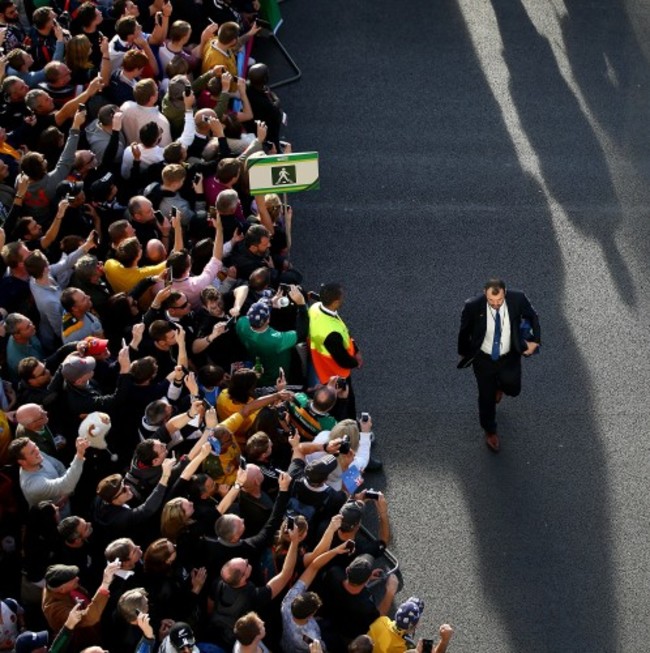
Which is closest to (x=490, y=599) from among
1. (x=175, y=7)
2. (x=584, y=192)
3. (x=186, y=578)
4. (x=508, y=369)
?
(x=508, y=369)

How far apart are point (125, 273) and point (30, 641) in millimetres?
3257

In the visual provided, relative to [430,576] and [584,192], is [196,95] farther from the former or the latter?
[430,576]

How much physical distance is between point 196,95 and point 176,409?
3916mm

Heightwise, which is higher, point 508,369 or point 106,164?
point 106,164

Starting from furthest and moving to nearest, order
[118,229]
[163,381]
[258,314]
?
[118,229] → [258,314] → [163,381]

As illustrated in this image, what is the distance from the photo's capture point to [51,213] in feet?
36.2

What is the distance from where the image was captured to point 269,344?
1012 cm

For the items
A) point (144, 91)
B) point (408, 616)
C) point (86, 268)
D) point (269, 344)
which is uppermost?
point (144, 91)

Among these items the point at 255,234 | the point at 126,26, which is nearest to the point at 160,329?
the point at 255,234

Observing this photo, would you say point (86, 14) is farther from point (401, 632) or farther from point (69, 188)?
point (401, 632)

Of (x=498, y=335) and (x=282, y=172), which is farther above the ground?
(x=282, y=172)

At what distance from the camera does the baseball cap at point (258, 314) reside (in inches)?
392

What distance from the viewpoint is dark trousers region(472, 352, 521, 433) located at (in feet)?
34.6

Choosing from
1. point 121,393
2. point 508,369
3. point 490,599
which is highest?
point 121,393
